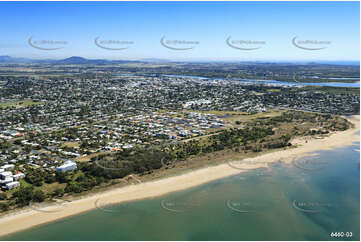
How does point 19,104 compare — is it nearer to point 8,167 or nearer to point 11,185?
point 8,167

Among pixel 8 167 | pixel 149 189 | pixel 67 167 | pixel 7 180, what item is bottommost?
pixel 149 189

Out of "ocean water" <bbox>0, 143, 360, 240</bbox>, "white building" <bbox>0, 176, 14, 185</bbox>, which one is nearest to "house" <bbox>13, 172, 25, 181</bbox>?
"white building" <bbox>0, 176, 14, 185</bbox>

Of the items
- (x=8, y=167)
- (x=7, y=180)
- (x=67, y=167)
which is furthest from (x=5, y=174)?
(x=67, y=167)

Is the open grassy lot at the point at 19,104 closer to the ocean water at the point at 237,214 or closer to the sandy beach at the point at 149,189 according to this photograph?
the sandy beach at the point at 149,189

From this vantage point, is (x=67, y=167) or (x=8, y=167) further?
(x=8, y=167)

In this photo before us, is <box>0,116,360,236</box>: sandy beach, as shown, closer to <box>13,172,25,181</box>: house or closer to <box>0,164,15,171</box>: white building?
<box>13,172,25,181</box>: house

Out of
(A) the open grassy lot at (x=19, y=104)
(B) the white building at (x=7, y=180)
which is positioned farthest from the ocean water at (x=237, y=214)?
(A) the open grassy lot at (x=19, y=104)
